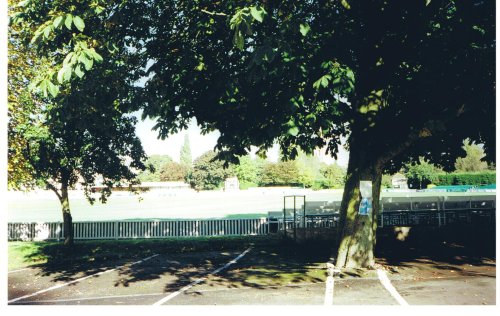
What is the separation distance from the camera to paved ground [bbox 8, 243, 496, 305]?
7383mm

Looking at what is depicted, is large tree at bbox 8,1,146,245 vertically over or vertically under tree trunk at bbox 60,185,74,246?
over

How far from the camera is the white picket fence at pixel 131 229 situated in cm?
1923

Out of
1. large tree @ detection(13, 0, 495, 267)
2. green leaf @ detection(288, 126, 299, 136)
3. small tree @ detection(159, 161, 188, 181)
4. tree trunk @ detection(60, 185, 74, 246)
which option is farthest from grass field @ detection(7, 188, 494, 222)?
small tree @ detection(159, 161, 188, 181)

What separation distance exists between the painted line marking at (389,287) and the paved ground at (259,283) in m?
0.08

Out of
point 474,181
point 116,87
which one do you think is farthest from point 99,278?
point 474,181

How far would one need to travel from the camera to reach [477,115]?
29.2 feet

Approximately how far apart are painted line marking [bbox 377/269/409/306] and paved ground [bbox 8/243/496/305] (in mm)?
83

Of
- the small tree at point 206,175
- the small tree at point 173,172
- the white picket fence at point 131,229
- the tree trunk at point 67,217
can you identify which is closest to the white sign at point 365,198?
the white picket fence at point 131,229

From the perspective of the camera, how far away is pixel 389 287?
7941mm

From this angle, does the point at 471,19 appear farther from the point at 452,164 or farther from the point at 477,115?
the point at 452,164

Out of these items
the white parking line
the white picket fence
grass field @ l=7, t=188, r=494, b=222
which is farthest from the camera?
grass field @ l=7, t=188, r=494, b=222

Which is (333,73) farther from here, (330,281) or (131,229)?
(131,229)

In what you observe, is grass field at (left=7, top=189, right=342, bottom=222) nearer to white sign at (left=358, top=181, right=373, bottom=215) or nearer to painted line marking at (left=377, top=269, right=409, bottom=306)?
white sign at (left=358, top=181, right=373, bottom=215)
